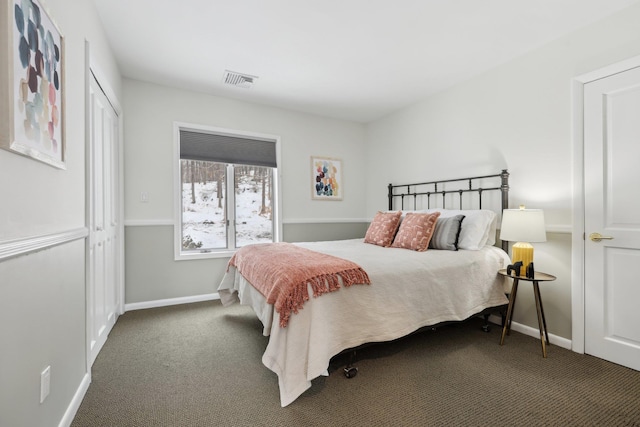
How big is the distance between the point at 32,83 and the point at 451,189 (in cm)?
352

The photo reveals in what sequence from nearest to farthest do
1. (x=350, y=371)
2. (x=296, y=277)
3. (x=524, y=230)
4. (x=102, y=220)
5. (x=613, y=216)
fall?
1. (x=296, y=277)
2. (x=350, y=371)
3. (x=613, y=216)
4. (x=524, y=230)
5. (x=102, y=220)

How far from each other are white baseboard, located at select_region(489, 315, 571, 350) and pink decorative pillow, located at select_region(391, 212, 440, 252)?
105 cm

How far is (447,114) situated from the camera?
3453 millimetres

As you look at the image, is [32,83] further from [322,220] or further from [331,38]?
[322,220]

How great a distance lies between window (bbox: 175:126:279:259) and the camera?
365cm

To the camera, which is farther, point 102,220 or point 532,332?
point 532,332

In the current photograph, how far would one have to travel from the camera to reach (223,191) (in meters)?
3.89

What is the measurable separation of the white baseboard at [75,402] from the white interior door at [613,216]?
3.44 meters

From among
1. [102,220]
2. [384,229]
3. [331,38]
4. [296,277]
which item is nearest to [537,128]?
[384,229]

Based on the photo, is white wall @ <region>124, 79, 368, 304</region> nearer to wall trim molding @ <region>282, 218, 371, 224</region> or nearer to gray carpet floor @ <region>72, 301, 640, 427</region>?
wall trim molding @ <region>282, 218, 371, 224</region>

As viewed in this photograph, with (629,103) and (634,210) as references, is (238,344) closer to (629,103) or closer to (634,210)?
(634,210)

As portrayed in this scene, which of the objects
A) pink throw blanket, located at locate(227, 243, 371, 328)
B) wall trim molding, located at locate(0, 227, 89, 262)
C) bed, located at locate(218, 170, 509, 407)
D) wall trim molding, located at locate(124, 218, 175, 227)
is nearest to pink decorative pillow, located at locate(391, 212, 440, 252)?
bed, located at locate(218, 170, 509, 407)

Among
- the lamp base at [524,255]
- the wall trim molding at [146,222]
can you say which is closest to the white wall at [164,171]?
the wall trim molding at [146,222]

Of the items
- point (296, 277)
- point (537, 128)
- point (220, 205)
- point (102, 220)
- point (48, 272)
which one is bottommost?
point (296, 277)
